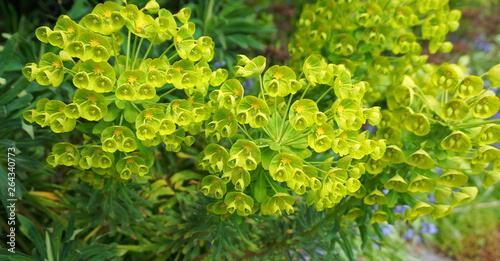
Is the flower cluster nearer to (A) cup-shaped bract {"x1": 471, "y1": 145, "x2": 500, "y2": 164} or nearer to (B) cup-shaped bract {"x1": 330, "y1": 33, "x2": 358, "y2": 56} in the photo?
(A) cup-shaped bract {"x1": 471, "y1": 145, "x2": 500, "y2": 164}

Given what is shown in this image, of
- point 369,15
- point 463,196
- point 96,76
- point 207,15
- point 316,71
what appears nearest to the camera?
point 96,76

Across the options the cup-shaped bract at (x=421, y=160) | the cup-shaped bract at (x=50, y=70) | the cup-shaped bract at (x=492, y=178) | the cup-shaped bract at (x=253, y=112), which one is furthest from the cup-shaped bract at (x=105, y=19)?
the cup-shaped bract at (x=492, y=178)

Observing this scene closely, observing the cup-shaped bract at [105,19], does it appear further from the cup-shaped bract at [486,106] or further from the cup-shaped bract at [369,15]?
the cup-shaped bract at [486,106]

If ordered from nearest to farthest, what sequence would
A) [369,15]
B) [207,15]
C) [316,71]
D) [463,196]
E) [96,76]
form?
[96,76] → [316,71] → [463,196] → [369,15] → [207,15]

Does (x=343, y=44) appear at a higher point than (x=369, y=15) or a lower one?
lower

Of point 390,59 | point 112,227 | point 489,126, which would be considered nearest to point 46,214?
point 112,227

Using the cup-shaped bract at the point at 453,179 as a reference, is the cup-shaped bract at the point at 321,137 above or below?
above

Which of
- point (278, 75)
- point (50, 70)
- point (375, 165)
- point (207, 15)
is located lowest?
point (207, 15)

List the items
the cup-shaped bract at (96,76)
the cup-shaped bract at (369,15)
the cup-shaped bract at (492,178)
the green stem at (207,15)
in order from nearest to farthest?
the cup-shaped bract at (96,76) < the cup-shaped bract at (492,178) < the cup-shaped bract at (369,15) < the green stem at (207,15)

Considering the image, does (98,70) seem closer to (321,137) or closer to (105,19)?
(105,19)

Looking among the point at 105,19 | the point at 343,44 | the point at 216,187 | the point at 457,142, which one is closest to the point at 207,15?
the point at 343,44

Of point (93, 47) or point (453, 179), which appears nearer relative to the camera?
point (93, 47)

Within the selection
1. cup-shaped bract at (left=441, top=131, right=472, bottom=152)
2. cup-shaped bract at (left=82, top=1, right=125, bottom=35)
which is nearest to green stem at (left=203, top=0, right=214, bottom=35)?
cup-shaped bract at (left=82, top=1, right=125, bottom=35)
